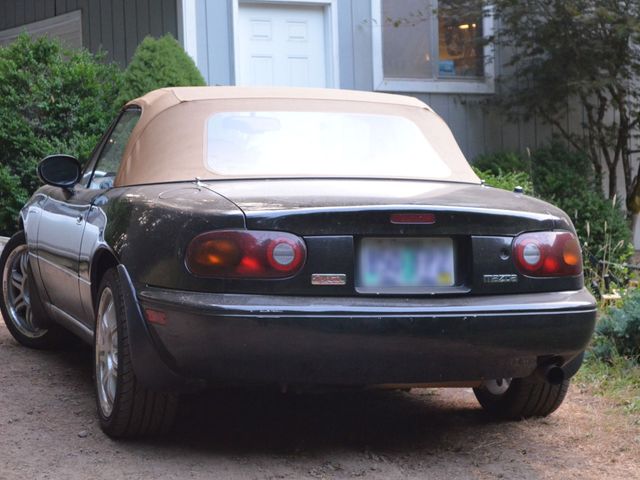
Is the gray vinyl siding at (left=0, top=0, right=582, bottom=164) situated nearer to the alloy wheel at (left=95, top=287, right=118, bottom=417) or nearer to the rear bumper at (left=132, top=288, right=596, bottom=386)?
the alloy wheel at (left=95, top=287, right=118, bottom=417)

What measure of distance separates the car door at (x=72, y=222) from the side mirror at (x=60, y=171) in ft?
0.17

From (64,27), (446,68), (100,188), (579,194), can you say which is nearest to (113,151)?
(100,188)

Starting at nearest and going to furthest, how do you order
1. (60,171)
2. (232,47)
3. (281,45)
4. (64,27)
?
(60,171), (232,47), (281,45), (64,27)

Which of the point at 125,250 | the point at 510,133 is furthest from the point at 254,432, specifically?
the point at 510,133

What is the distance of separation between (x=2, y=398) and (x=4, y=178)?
5096mm

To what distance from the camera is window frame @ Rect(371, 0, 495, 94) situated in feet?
39.9

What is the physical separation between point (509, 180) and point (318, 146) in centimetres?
611

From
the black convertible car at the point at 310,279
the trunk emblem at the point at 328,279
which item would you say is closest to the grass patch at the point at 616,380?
the black convertible car at the point at 310,279

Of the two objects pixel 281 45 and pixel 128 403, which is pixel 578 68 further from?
pixel 128 403

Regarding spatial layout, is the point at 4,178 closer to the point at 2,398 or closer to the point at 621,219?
the point at 2,398

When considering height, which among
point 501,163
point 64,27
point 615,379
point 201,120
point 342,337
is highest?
point 64,27

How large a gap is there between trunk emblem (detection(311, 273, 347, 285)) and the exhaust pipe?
89cm

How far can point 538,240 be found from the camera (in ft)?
13.5

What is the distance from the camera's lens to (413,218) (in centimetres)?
394
